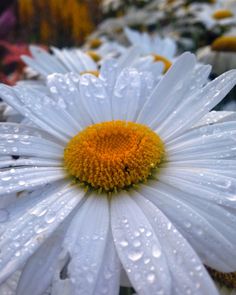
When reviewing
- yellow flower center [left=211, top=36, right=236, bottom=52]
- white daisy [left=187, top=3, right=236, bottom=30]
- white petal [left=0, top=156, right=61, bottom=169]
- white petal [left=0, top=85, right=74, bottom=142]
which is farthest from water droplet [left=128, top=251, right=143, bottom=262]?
white daisy [left=187, top=3, right=236, bottom=30]

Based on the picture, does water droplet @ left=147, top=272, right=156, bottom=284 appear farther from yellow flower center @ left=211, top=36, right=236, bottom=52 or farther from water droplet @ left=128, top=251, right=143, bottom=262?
yellow flower center @ left=211, top=36, right=236, bottom=52

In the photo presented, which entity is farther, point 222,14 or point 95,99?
point 222,14

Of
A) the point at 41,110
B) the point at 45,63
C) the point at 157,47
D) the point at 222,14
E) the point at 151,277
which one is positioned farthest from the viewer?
the point at 222,14

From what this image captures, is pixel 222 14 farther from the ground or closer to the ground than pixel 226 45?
farther from the ground

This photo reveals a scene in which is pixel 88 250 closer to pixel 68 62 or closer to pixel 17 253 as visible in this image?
pixel 17 253

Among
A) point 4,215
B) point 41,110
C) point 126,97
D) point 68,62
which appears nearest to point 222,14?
point 68,62

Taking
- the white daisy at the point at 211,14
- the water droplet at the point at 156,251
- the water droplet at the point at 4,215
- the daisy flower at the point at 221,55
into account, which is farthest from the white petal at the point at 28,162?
the white daisy at the point at 211,14

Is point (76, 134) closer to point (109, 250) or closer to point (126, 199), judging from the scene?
point (126, 199)

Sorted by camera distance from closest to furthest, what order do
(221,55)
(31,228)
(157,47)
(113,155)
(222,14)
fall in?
(31,228) < (113,155) < (221,55) < (157,47) < (222,14)
